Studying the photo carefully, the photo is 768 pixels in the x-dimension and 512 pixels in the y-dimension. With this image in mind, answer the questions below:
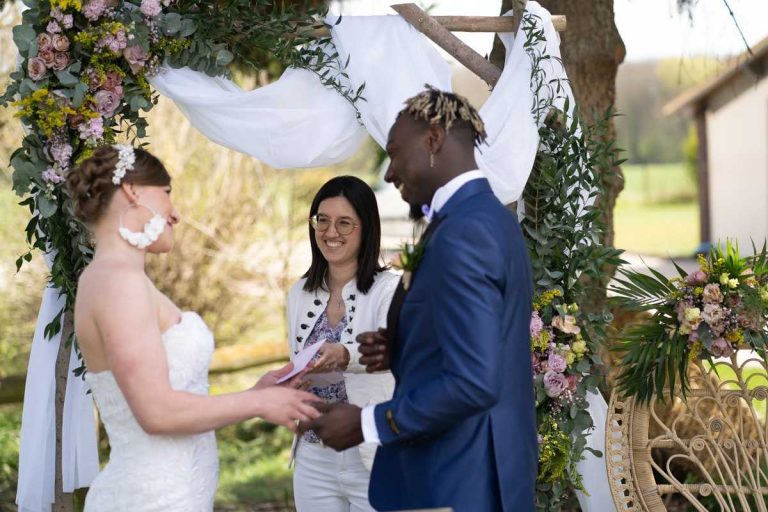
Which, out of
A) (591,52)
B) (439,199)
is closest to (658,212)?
(591,52)

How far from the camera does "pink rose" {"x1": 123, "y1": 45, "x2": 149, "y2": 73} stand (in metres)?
4.08

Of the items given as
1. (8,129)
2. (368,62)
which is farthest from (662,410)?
(8,129)

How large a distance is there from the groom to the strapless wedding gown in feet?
1.24

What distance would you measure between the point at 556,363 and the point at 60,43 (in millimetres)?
2425

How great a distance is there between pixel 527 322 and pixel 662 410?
3.57m

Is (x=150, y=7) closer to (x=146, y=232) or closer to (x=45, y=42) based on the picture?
(x=45, y=42)

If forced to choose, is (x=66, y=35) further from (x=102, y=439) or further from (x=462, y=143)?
(x=102, y=439)

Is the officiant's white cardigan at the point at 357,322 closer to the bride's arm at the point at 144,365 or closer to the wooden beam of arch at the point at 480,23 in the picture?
the bride's arm at the point at 144,365

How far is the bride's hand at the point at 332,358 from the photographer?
3330 mm

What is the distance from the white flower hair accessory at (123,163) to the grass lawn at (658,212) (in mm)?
21583

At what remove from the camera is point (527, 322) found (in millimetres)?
2408

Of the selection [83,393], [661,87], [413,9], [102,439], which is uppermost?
[661,87]

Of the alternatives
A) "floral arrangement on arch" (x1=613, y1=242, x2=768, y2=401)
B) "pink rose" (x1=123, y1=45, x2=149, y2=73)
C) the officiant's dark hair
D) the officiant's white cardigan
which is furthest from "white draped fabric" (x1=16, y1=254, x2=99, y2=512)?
"floral arrangement on arch" (x1=613, y1=242, x2=768, y2=401)

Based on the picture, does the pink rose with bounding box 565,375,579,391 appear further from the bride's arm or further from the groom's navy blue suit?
the bride's arm
